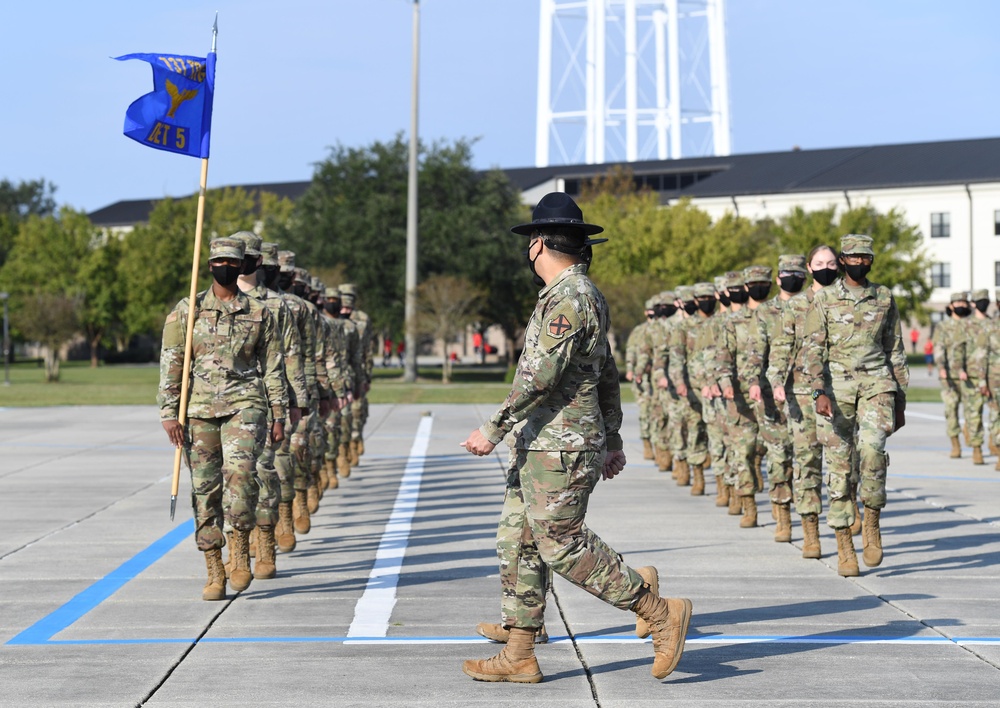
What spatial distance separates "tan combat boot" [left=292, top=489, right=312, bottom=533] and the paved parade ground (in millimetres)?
124

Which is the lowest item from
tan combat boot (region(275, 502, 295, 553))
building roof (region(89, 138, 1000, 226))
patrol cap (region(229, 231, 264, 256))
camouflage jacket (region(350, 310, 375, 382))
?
tan combat boot (region(275, 502, 295, 553))

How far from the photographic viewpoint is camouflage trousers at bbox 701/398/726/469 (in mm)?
13008

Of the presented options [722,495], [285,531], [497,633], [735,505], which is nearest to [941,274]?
[722,495]

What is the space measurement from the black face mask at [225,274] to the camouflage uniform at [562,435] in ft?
8.91

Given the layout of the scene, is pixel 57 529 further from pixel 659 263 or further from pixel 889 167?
pixel 889 167

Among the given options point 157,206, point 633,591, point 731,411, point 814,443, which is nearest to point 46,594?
point 633,591

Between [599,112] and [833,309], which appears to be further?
[599,112]

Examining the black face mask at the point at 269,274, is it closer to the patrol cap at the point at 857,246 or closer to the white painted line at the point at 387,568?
the white painted line at the point at 387,568

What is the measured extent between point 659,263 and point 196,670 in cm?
5580

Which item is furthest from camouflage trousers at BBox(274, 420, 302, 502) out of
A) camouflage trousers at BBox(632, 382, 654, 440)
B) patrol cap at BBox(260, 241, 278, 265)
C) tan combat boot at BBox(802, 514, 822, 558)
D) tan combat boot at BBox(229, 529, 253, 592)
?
camouflage trousers at BBox(632, 382, 654, 440)

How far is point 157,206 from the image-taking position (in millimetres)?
84375

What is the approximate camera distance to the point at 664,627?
617cm

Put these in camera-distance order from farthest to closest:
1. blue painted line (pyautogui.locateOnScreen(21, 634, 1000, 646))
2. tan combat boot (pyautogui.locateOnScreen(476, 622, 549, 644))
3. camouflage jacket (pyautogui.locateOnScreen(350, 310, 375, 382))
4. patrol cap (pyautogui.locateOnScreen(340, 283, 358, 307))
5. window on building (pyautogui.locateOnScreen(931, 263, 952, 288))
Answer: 1. window on building (pyautogui.locateOnScreen(931, 263, 952, 288))
2. camouflage jacket (pyautogui.locateOnScreen(350, 310, 375, 382))
3. patrol cap (pyautogui.locateOnScreen(340, 283, 358, 307))
4. blue painted line (pyautogui.locateOnScreen(21, 634, 1000, 646))
5. tan combat boot (pyautogui.locateOnScreen(476, 622, 549, 644))

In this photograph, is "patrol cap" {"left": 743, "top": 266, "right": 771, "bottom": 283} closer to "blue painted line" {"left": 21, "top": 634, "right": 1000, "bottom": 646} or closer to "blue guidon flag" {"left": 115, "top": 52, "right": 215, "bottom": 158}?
"blue guidon flag" {"left": 115, "top": 52, "right": 215, "bottom": 158}
